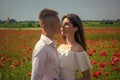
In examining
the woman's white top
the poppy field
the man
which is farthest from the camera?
the poppy field

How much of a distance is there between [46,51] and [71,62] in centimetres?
18

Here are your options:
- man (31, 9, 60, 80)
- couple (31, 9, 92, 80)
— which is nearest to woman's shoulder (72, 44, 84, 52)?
couple (31, 9, 92, 80)

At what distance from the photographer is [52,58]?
4.18 ft

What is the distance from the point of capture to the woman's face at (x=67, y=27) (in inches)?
54.6

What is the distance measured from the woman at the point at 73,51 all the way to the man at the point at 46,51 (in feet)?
0.24

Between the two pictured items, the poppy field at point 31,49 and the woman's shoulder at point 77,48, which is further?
the poppy field at point 31,49

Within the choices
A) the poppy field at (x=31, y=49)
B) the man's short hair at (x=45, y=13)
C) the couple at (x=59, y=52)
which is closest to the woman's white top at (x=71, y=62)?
the couple at (x=59, y=52)

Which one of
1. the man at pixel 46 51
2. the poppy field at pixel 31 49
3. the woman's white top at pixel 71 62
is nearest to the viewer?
the man at pixel 46 51

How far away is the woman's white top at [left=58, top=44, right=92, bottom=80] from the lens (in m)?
1.37

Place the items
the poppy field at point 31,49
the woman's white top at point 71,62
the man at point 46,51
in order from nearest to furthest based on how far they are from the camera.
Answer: the man at point 46,51 → the woman's white top at point 71,62 → the poppy field at point 31,49

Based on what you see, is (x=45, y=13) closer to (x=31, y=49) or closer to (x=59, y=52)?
(x=59, y=52)

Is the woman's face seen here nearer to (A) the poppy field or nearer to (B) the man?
(B) the man

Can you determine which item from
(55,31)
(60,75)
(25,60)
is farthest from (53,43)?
(25,60)

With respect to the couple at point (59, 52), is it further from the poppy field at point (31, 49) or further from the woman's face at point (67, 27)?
the poppy field at point (31, 49)
